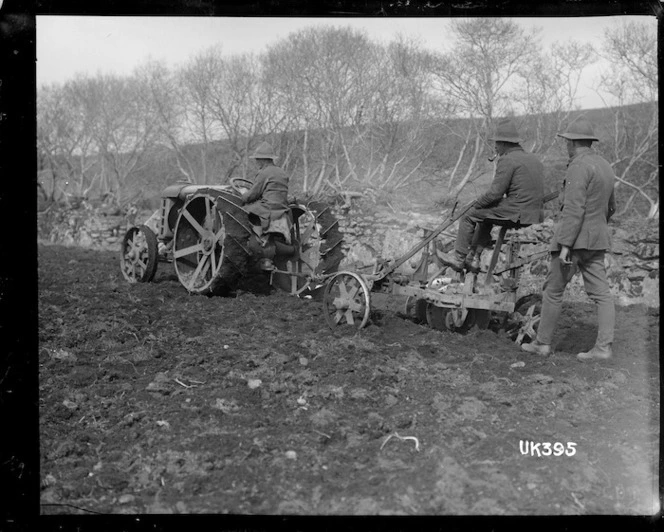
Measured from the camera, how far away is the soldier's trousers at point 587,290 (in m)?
5.21

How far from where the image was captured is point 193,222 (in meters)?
7.62

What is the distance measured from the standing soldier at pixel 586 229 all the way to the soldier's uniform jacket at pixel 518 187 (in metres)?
0.39

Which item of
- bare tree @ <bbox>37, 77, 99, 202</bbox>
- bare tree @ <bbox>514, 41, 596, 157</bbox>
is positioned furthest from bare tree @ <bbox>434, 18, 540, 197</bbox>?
bare tree @ <bbox>37, 77, 99, 202</bbox>

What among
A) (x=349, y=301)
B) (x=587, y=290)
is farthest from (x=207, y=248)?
(x=587, y=290)

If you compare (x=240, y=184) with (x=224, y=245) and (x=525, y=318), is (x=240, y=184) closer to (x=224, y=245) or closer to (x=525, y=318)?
(x=224, y=245)

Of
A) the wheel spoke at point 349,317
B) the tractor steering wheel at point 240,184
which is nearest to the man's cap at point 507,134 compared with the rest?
the wheel spoke at point 349,317

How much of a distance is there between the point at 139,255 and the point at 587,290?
18.7 ft

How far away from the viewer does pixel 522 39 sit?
6.97 metres

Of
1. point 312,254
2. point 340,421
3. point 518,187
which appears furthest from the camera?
point 312,254

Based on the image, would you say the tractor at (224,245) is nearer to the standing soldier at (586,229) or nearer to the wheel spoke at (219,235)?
the wheel spoke at (219,235)

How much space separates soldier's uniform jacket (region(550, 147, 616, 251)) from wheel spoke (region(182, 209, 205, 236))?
4035 millimetres

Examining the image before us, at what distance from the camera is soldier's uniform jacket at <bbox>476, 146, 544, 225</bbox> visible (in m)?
5.60

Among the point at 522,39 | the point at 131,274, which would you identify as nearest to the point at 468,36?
the point at 522,39

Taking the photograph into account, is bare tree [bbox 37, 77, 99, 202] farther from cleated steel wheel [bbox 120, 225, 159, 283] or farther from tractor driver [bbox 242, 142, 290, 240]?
tractor driver [bbox 242, 142, 290, 240]
